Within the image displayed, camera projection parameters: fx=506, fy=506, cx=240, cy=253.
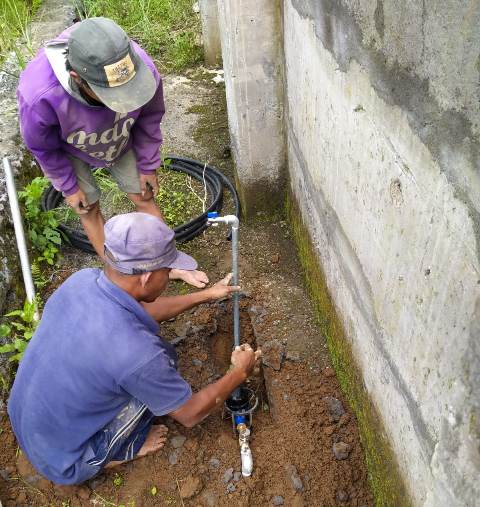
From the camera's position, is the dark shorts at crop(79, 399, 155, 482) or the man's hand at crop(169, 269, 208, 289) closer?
the dark shorts at crop(79, 399, 155, 482)

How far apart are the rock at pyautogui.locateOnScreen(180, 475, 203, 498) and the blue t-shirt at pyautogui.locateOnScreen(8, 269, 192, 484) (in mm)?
558

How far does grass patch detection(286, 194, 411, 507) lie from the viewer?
90.8 inches

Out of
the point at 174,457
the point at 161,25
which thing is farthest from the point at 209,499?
the point at 161,25

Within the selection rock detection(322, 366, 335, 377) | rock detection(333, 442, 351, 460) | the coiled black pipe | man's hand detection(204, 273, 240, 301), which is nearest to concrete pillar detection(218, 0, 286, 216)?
the coiled black pipe

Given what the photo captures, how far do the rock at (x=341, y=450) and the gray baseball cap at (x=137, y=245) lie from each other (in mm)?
1379

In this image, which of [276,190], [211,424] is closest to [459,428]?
[211,424]

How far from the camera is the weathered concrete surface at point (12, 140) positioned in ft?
11.7

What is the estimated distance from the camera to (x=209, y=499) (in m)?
2.58

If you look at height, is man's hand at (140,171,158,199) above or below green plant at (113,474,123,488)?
above

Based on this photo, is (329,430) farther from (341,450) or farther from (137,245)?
(137,245)

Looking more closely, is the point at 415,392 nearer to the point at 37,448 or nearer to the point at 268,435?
the point at 268,435

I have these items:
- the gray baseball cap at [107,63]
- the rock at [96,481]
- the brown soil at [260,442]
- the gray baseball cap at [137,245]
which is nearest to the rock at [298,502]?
the brown soil at [260,442]

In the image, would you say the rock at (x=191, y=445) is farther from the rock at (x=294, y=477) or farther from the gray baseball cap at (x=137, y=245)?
the gray baseball cap at (x=137, y=245)

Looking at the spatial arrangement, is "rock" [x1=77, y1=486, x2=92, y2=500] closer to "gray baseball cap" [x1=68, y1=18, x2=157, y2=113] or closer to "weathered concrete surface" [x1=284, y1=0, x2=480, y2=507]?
"weathered concrete surface" [x1=284, y1=0, x2=480, y2=507]
